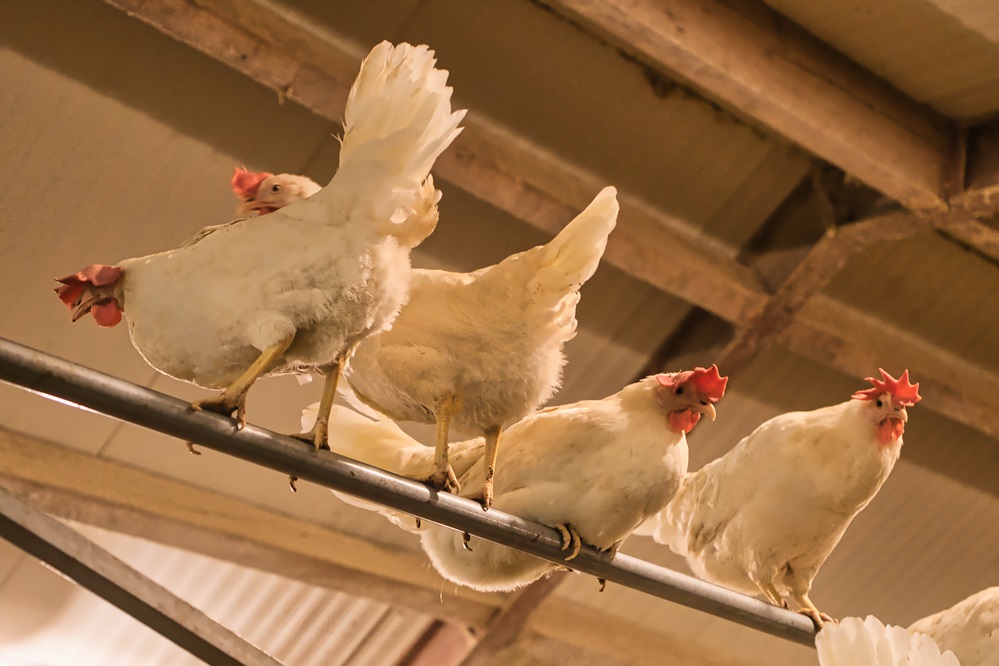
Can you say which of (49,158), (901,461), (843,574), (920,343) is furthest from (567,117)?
(843,574)

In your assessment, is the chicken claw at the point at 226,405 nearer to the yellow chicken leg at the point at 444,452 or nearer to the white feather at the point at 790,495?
the yellow chicken leg at the point at 444,452

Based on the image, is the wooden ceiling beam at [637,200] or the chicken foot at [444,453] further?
the wooden ceiling beam at [637,200]

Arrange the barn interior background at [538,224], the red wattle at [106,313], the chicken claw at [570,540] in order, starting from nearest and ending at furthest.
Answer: the red wattle at [106,313]
the chicken claw at [570,540]
the barn interior background at [538,224]

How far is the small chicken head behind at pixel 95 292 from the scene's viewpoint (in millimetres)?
1562

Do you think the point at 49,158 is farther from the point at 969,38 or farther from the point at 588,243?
the point at 969,38

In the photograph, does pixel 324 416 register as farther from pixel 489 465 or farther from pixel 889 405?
pixel 889 405

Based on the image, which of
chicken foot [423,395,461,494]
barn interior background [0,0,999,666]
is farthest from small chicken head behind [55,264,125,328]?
barn interior background [0,0,999,666]

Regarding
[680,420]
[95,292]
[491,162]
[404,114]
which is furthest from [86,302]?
[491,162]

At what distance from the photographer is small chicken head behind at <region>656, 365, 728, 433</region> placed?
199 centimetres

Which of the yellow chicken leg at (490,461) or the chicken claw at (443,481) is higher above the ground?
the yellow chicken leg at (490,461)

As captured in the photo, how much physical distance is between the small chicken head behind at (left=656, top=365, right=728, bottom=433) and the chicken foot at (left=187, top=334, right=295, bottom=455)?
83 centimetres

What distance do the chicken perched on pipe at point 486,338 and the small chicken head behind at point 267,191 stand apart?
30cm

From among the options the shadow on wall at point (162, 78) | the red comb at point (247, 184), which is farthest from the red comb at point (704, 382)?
the shadow on wall at point (162, 78)

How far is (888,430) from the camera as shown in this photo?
7.33 ft
